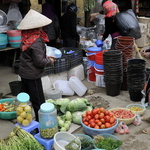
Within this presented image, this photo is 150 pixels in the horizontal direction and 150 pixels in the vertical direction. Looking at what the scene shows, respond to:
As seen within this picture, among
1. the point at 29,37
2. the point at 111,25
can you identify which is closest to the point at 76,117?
the point at 29,37

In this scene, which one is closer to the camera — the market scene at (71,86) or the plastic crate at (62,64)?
the market scene at (71,86)

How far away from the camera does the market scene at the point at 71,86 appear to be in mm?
3779

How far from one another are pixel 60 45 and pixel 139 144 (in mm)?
5470

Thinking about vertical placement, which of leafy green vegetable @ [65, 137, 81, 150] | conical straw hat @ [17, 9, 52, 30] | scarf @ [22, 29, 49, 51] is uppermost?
conical straw hat @ [17, 9, 52, 30]

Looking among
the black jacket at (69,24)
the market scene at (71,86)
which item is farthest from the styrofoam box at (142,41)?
the black jacket at (69,24)

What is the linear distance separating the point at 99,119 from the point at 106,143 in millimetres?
596

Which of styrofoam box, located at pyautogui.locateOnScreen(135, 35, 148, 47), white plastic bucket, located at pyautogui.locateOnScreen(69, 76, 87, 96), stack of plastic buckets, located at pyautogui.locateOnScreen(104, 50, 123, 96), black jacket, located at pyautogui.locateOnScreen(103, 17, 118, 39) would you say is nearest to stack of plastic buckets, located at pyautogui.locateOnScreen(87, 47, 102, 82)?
black jacket, located at pyautogui.locateOnScreen(103, 17, 118, 39)

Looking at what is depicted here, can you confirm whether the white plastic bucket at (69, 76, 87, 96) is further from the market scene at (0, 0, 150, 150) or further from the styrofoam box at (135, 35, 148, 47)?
the styrofoam box at (135, 35, 148, 47)

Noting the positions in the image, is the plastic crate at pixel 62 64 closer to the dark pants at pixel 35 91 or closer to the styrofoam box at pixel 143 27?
the dark pants at pixel 35 91

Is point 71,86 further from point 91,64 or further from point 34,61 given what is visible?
point 34,61

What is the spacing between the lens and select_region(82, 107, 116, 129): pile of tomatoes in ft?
13.4

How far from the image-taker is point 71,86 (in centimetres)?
600

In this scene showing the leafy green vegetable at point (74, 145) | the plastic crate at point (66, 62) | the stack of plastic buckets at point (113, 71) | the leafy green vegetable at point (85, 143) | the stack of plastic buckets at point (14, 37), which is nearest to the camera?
the leafy green vegetable at point (74, 145)

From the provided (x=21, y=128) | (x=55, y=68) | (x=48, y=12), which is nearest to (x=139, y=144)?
(x=21, y=128)
